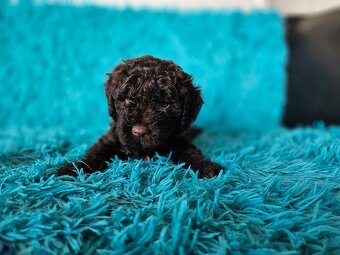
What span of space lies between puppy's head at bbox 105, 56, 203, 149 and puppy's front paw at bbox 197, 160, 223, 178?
8.6 inches

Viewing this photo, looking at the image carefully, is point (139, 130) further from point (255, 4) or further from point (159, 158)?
point (255, 4)

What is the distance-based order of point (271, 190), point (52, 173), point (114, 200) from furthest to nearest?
point (52, 173)
point (271, 190)
point (114, 200)

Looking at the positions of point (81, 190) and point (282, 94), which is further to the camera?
point (282, 94)

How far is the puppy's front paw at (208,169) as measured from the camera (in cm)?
150

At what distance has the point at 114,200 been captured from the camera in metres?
1.24

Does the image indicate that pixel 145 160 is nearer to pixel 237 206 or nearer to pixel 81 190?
pixel 81 190

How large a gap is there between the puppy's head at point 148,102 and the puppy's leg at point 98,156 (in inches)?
5.9

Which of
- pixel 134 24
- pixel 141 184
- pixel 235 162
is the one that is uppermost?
pixel 134 24

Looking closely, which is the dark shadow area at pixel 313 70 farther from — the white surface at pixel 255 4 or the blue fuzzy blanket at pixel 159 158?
the white surface at pixel 255 4

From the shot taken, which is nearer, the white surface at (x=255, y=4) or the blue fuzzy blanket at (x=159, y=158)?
the blue fuzzy blanket at (x=159, y=158)

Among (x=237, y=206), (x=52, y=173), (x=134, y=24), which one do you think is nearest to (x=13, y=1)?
(x=134, y=24)

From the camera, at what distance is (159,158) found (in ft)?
5.38

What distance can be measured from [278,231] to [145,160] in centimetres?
76

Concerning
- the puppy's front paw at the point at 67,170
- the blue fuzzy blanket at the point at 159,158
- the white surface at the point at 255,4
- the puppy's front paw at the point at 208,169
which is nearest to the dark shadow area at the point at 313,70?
the blue fuzzy blanket at the point at 159,158
